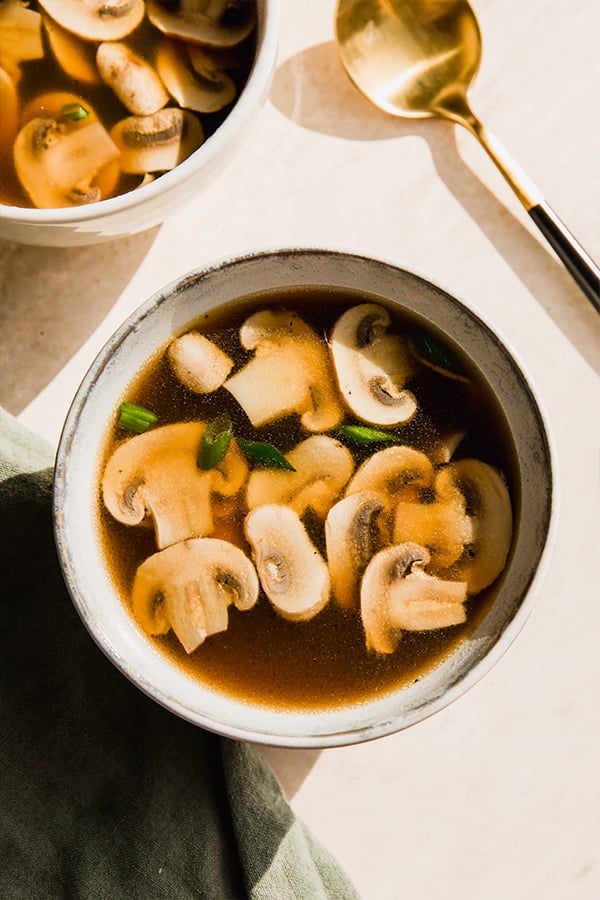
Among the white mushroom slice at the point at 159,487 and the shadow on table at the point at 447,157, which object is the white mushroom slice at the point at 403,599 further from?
the shadow on table at the point at 447,157

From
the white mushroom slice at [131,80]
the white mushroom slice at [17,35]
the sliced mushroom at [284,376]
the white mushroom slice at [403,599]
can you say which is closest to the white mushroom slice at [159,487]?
the sliced mushroom at [284,376]

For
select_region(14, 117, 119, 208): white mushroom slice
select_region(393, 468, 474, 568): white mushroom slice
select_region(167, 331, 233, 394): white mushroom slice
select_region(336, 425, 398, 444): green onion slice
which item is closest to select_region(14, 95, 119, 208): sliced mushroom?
select_region(14, 117, 119, 208): white mushroom slice

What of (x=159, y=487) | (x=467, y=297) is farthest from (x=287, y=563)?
(x=467, y=297)

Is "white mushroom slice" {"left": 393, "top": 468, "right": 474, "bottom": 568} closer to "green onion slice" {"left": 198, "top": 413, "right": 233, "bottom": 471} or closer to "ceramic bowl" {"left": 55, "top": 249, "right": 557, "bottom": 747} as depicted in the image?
"ceramic bowl" {"left": 55, "top": 249, "right": 557, "bottom": 747}

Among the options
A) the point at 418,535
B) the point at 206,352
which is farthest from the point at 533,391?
the point at 206,352

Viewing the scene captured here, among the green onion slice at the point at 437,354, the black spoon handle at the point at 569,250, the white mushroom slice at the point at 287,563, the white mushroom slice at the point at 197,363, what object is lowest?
the white mushroom slice at the point at 287,563

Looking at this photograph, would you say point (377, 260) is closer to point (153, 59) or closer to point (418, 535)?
point (418, 535)
